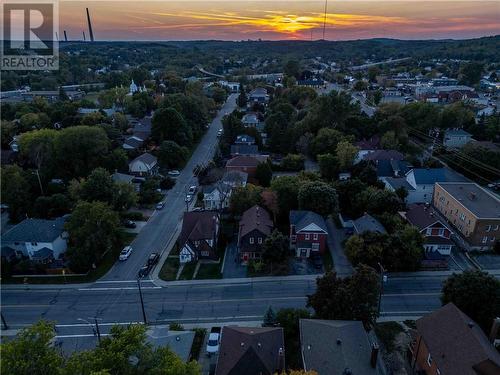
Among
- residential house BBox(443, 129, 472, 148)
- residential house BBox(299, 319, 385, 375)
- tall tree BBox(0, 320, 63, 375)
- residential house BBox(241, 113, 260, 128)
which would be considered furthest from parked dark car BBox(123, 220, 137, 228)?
residential house BBox(443, 129, 472, 148)

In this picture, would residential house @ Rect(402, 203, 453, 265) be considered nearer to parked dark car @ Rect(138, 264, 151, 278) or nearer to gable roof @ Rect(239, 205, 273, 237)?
gable roof @ Rect(239, 205, 273, 237)

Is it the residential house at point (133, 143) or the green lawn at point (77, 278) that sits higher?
the residential house at point (133, 143)

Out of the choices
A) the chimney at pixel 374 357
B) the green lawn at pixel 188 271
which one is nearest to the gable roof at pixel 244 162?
the green lawn at pixel 188 271

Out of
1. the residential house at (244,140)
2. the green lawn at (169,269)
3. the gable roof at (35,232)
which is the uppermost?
the residential house at (244,140)

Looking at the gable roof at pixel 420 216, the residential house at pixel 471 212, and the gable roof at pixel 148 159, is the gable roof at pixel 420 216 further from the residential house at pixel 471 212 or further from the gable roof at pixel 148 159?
the gable roof at pixel 148 159

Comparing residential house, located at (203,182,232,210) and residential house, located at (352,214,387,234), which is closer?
residential house, located at (352,214,387,234)

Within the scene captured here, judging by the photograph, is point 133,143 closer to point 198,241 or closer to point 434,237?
point 198,241

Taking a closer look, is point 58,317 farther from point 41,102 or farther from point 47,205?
point 41,102
